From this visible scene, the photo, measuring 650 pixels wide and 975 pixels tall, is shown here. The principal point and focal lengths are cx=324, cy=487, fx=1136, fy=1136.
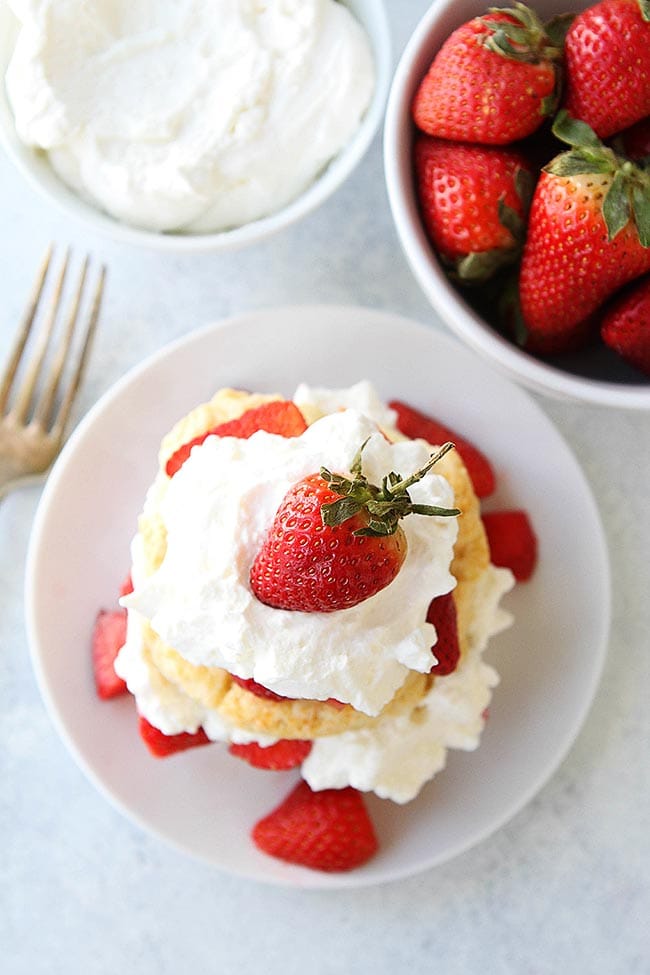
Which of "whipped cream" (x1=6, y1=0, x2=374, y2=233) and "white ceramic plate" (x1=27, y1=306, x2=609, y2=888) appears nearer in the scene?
"whipped cream" (x1=6, y1=0, x2=374, y2=233)

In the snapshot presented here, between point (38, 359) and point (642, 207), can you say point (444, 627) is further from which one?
point (38, 359)

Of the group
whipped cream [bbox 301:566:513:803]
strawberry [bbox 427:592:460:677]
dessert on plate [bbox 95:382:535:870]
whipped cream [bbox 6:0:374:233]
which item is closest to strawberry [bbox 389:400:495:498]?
dessert on plate [bbox 95:382:535:870]

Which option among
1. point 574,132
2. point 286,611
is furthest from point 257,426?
point 574,132

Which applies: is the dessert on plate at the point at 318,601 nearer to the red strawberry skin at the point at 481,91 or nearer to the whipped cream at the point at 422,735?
the whipped cream at the point at 422,735

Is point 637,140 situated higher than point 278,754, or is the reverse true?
point 637,140

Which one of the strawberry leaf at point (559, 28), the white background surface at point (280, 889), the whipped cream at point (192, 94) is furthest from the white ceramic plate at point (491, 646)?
Answer: the strawberry leaf at point (559, 28)

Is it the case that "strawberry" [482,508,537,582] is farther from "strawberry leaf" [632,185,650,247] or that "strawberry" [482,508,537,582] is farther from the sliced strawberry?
"strawberry leaf" [632,185,650,247]
